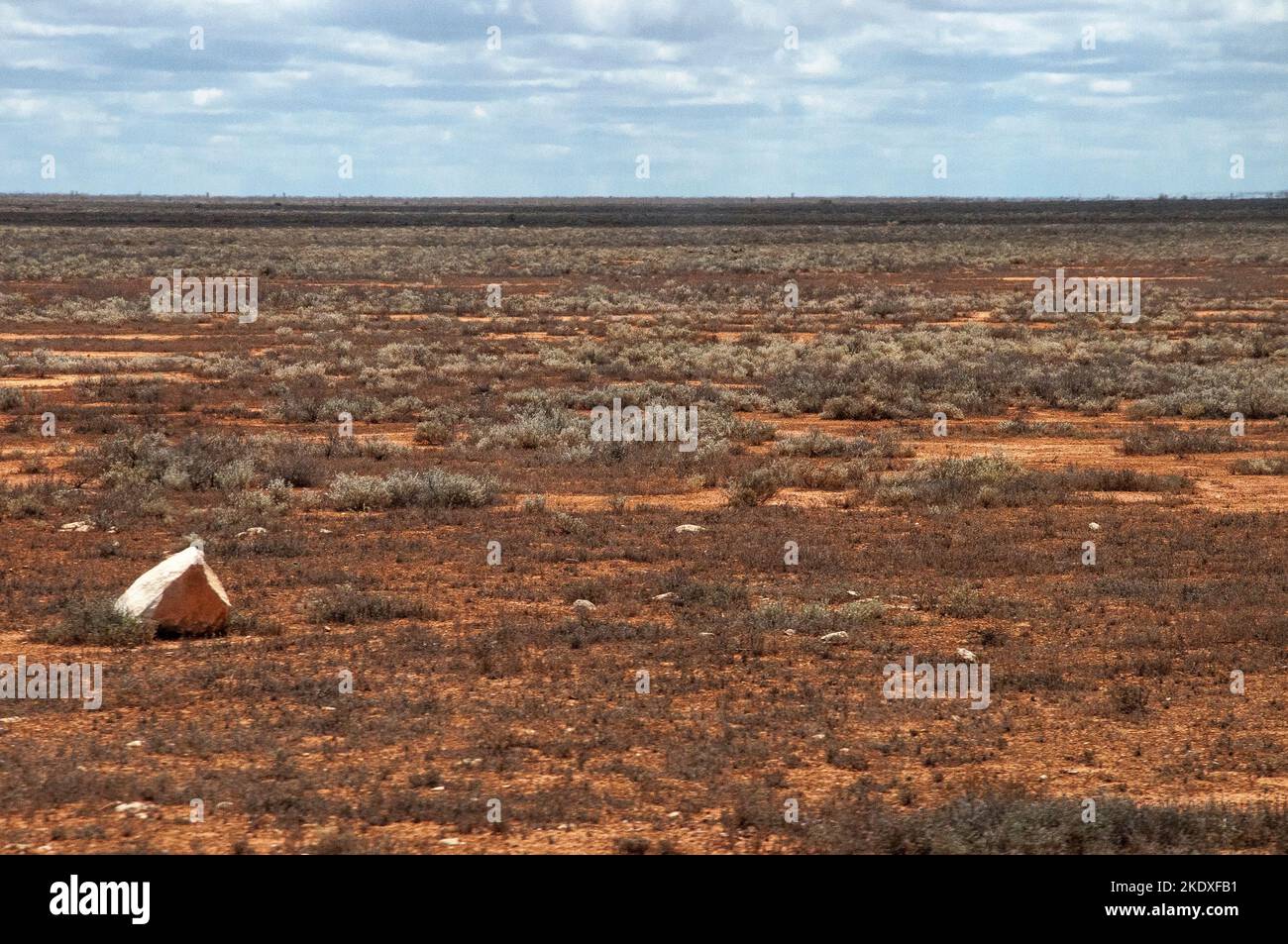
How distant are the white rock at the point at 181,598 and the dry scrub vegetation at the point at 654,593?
18 centimetres

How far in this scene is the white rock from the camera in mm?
10273

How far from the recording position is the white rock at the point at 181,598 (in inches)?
404

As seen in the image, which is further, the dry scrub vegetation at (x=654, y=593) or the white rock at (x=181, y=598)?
the white rock at (x=181, y=598)

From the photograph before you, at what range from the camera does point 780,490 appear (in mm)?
17672

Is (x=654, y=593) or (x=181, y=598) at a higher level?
(x=181, y=598)

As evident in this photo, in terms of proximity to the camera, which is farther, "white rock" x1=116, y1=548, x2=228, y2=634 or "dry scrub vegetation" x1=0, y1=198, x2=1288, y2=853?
"white rock" x1=116, y1=548, x2=228, y2=634

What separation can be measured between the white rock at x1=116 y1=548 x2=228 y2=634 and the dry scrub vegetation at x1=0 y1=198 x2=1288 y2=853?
0.18 meters

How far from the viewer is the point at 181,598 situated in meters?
10.3

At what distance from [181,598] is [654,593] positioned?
394 centimetres

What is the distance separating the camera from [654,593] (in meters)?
12.0

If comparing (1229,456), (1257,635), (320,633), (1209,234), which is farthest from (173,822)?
(1209,234)

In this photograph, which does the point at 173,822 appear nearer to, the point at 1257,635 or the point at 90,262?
the point at 1257,635

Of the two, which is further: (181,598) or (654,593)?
(654,593)
